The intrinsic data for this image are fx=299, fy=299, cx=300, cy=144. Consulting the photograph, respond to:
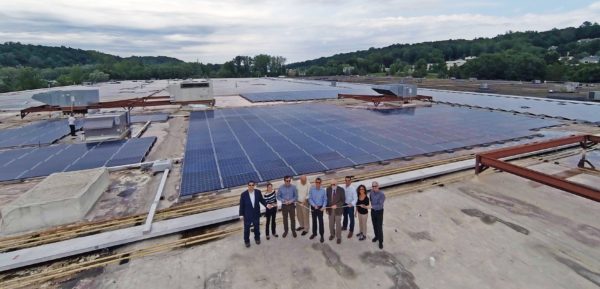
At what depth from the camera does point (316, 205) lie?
8.53 meters

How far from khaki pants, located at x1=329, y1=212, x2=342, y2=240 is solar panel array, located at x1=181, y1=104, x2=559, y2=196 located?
434cm

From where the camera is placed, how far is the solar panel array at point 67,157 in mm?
13570

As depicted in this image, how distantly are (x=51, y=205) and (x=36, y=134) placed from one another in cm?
1592

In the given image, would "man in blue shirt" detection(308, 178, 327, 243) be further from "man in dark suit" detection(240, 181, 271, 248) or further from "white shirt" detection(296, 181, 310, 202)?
"man in dark suit" detection(240, 181, 271, 248)

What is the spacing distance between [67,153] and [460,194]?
19.1 meters

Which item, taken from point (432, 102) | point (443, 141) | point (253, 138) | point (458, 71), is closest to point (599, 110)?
point (432, 102)

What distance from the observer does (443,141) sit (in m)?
17.9

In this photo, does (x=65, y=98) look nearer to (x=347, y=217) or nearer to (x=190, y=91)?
(x=190, y=91)

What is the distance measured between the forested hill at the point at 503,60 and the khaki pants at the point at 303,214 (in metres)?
83.9

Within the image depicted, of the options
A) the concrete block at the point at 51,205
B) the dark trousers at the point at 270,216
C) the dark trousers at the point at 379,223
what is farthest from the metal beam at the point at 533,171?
the concrete block at the point at 51,205

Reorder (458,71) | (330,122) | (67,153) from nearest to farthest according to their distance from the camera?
1. (67,153)
2. (330,122)
3. (458,71)

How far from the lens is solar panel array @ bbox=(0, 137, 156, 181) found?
1357 centimetres

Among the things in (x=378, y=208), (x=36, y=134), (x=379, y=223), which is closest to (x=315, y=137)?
(x=378, y=208)

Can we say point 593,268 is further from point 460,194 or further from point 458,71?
point 458,71
